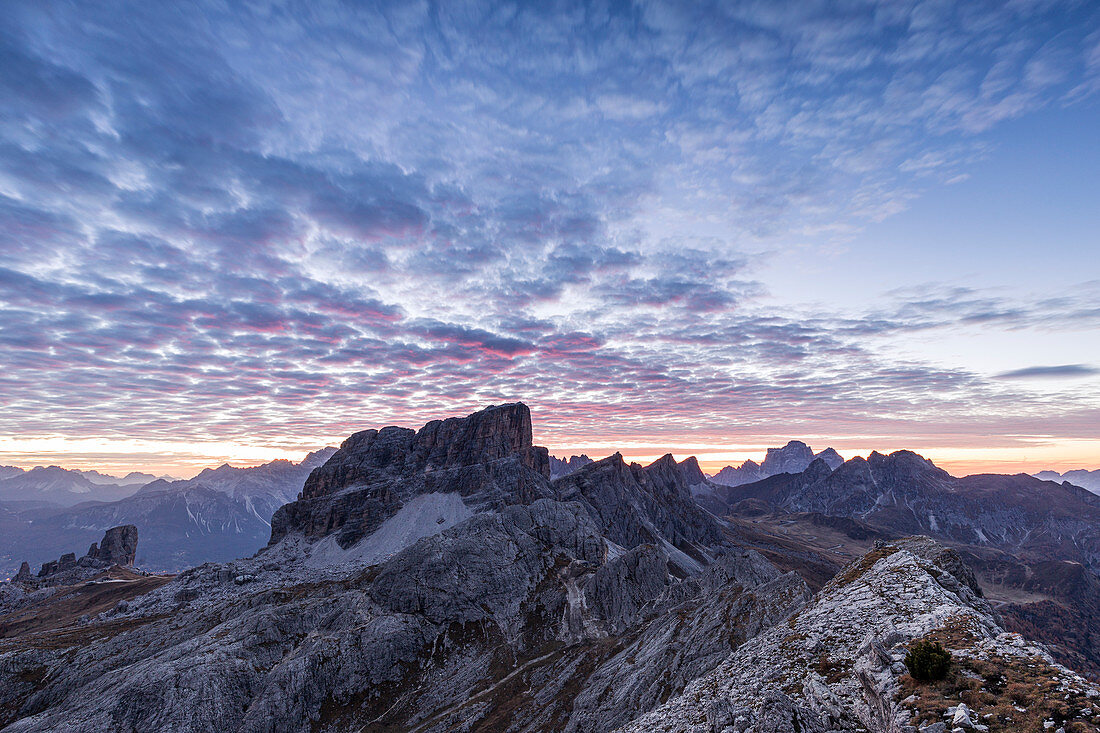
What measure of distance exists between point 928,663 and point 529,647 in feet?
372

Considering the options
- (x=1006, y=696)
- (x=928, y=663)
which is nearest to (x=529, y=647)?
(x=928, y=663)

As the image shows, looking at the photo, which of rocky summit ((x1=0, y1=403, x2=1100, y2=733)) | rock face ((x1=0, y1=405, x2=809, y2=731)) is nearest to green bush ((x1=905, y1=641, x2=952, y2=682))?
rocky summit ((x1=0, y1=403, x2=1100, y2=733))

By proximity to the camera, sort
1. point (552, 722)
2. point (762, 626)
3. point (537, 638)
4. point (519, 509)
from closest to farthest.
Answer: point (762, 626), point (552, 722), point (537, 638), point (519, 509)

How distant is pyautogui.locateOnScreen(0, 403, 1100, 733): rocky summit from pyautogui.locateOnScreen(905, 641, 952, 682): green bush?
0.38 m

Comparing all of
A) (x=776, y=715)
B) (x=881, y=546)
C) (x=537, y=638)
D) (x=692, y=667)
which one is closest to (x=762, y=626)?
(x=692, y=667)

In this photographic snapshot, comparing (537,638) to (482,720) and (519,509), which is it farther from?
(519,509)

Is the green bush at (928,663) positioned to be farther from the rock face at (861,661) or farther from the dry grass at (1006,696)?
the rock face at (861,661)

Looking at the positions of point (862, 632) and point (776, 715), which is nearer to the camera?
point (776, 715)

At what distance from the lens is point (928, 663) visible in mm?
22953

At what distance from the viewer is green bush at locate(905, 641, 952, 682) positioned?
22.9m

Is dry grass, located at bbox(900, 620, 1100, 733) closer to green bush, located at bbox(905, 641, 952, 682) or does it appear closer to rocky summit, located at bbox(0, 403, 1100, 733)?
rocky summit, located at bbox(0, 403, 1100, 733)

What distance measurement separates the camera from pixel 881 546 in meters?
52.7

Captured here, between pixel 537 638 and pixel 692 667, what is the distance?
238 feet

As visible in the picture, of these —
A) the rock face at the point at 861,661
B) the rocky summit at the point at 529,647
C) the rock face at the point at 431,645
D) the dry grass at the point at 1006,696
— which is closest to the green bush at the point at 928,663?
the dry grass at the point at 1006,696
